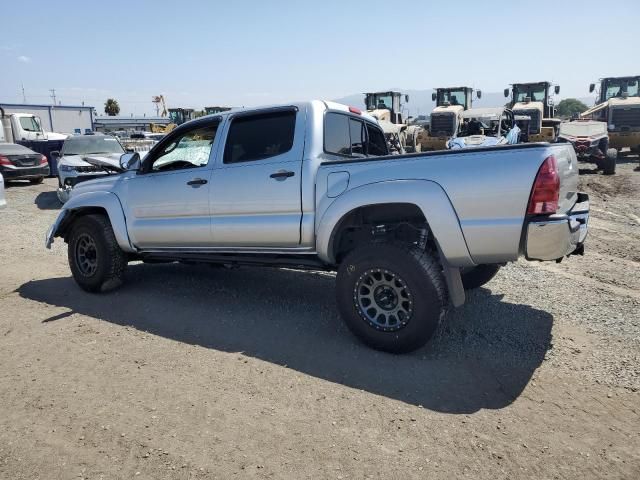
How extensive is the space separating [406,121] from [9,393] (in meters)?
24.3

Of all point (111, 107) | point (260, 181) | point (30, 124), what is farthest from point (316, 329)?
point (111, 107)

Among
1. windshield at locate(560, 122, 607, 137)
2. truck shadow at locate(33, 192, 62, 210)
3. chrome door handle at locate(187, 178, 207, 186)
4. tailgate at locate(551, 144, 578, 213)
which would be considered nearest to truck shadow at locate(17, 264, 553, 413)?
tailgate at locate(551, 144, 578, 213)

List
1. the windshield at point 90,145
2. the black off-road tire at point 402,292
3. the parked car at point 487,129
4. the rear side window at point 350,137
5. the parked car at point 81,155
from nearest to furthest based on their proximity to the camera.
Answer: the black off-road tire at point 402,292 < the rear side window at point 350,137 < the parked car at point 81,155 < the windshield at point 90,145 < the parked car at point 487,129

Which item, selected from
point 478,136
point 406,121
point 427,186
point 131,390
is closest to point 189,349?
point 131,390

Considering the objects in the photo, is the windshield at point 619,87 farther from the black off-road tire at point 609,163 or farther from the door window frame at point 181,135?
the door window frame at point 181,135

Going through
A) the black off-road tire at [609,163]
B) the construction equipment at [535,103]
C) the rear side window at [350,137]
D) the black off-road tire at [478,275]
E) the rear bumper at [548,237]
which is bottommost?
the black off-road tire at [478,275]

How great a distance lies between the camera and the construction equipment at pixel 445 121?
2003 centimetres

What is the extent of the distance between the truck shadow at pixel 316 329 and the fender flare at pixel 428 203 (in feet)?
2.78

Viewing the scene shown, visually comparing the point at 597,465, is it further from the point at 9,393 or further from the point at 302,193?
the point at 9,393

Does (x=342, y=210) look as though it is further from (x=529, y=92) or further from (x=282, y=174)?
(x=529, y=92)

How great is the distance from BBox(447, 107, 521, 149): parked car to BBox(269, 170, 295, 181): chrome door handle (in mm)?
Result: 10206

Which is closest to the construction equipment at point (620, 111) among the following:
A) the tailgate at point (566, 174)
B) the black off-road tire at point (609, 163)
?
the black off-road tire at point (609, 163)

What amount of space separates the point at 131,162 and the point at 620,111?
2123 cm

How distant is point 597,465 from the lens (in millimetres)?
2588
